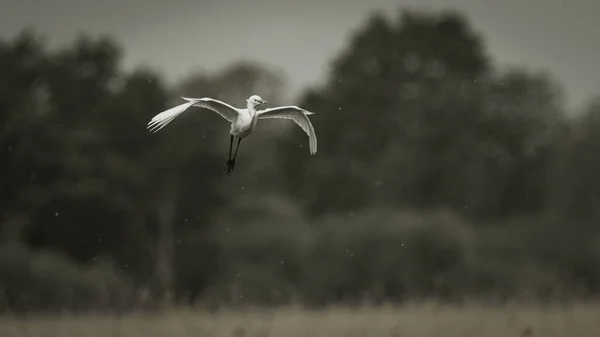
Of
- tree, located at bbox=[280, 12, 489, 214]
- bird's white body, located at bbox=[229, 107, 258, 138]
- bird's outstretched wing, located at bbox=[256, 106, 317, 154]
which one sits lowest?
bird's white body, located at bbox=[229, 107, 258, 138]

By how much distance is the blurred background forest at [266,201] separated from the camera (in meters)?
26.7

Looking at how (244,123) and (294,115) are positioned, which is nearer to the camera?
(244,123)

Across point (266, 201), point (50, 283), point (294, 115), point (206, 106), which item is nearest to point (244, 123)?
point (206, 106)

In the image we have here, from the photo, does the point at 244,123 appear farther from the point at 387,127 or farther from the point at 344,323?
the point at 387,127

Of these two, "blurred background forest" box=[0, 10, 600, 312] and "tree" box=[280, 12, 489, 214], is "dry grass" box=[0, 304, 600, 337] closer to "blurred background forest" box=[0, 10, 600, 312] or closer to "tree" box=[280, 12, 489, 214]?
"blurred background forest" box=[0, 10, 600, 312]

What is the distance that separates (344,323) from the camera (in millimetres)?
18578

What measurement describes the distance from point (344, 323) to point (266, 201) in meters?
11.9

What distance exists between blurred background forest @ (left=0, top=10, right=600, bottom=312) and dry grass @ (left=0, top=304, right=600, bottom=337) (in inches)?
150

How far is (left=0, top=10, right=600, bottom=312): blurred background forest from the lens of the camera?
2667 centimetres

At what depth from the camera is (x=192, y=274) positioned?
2814cm

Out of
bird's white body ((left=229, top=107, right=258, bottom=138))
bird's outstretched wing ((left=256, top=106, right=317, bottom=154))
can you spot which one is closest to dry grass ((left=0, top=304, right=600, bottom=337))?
bird's outstretched wing ((left=256, top=106, right=317, bottom=154))

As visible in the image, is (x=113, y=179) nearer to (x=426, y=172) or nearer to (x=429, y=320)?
(x=426, y=172)

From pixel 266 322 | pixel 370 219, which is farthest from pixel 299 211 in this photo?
pixel 266 322

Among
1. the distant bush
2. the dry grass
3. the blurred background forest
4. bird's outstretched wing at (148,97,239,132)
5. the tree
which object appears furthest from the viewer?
the tree
